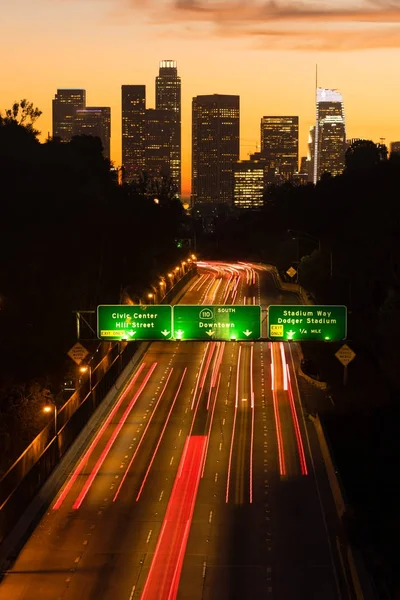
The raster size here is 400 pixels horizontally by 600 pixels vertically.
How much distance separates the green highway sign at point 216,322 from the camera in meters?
38.4

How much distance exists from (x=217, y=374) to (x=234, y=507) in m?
25.2

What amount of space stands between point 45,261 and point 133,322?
23535mm

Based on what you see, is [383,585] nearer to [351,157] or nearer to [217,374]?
[217,374]

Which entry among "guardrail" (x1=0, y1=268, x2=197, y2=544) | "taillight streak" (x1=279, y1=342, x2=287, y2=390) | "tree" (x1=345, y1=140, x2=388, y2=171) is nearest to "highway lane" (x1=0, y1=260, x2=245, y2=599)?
"guardrail" (x1=0, y1=268, x2=197, y2=544)

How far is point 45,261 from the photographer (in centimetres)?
6091

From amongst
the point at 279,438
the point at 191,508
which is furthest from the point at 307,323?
the point at 191,508

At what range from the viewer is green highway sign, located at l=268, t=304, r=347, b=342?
38.0 m

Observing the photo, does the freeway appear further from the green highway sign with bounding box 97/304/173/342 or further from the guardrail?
the green highway sign with bounding box 97/304/173/342

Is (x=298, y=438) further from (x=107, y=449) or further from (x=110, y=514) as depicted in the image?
(x=110, y=514)

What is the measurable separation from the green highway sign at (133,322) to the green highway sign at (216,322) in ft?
1.43

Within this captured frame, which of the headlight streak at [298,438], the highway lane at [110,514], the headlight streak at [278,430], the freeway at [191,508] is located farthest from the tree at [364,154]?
the highway lane at [110,514]

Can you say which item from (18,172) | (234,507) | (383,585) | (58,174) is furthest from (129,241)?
(383,585)

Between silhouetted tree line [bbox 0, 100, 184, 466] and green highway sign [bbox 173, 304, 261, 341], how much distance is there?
8351mm

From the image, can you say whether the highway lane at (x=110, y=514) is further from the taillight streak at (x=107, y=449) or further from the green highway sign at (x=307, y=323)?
the green highway sign at (x=307, y=323)
